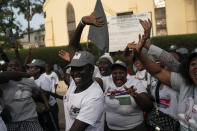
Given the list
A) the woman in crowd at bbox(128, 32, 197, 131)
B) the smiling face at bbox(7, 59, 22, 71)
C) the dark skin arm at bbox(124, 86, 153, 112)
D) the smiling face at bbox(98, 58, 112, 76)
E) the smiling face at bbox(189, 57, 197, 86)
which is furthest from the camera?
the smiling face at bbox(98, 58, 112, 76)

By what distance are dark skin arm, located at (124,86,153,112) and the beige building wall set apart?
1523cm

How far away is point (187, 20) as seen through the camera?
1694cm

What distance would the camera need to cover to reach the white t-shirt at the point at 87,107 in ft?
6.79

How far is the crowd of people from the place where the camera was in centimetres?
219

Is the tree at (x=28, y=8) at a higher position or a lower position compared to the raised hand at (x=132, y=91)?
higher

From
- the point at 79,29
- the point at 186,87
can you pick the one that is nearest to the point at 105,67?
the point at 79,29

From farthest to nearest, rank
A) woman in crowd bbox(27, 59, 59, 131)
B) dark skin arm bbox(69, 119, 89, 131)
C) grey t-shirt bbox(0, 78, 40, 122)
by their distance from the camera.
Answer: woman in crowd bbox(27, 59, 59, 131), grey t-shirt bbox(0, 78, 40, 122), dark skin arm bbox(69, 119, 89, 131)

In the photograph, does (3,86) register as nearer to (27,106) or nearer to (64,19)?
(27,106)

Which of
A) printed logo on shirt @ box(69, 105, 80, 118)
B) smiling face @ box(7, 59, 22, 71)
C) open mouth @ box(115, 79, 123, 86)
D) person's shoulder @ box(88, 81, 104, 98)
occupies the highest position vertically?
smiling face @ box(7, 59, 22, 71)

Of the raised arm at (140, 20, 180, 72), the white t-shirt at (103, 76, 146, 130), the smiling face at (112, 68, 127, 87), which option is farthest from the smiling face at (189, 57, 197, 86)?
the smiling face at (112, 68, 127, 87)

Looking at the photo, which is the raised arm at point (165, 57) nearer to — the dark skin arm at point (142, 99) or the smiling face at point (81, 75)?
the dark skin arm at point (142, 99)

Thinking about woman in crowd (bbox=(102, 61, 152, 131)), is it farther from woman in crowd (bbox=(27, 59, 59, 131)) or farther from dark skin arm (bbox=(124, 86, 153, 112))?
woman in crowd (bbox=(27, 59, 59, 131))

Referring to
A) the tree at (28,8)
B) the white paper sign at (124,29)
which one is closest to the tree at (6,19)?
the tree at (28,8)

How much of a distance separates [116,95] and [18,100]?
1.28 metres
